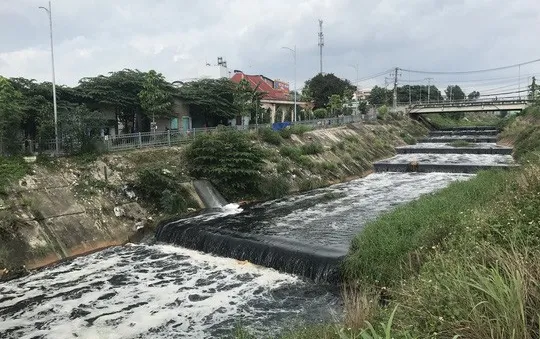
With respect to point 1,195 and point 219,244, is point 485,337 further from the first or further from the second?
point 1,195

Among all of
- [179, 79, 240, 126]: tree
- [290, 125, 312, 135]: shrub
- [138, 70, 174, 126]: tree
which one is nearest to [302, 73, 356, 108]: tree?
[179, 79, 240, 126]: tree


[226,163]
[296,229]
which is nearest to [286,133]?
[226,163]

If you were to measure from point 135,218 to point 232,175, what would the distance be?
217 inches

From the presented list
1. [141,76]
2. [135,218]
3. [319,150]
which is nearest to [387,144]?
[319,150]

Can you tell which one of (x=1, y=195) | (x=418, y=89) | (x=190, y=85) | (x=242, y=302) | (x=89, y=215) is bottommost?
(x=242, y=302)

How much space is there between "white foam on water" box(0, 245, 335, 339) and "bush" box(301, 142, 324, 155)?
15863mm

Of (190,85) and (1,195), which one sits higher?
(190,85)

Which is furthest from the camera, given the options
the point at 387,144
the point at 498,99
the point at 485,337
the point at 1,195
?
the point at 498,99

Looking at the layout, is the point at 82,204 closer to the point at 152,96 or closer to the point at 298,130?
the point at 152,96

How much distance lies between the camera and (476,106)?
195 feet

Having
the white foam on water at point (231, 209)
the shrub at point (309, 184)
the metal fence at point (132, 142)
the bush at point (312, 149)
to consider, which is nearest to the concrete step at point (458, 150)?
the bush at point (312, 149)

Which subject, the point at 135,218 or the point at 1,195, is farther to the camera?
the point at 135,218

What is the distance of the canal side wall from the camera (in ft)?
46.5

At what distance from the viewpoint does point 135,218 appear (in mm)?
17688
